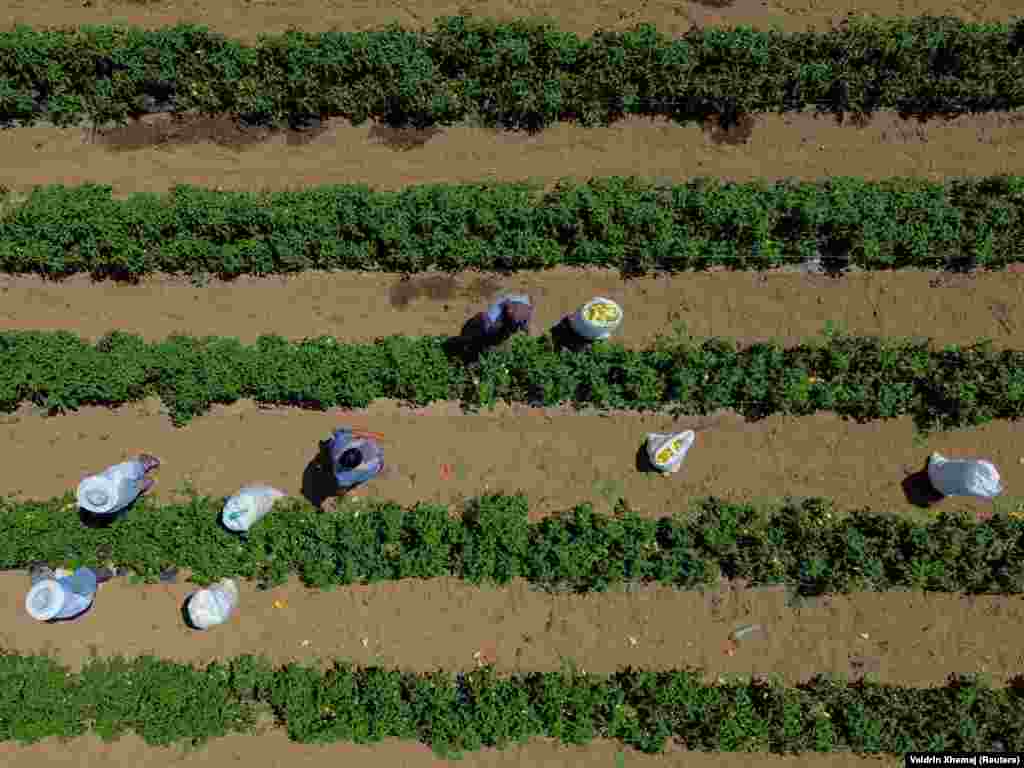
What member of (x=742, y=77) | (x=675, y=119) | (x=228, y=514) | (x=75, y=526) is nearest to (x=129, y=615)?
(x=75, y=526)

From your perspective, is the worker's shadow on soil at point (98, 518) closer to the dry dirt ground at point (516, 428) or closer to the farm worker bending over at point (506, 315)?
the dry dirt ground at point (516, 428)

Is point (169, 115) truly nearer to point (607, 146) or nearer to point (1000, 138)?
point (607, 146)

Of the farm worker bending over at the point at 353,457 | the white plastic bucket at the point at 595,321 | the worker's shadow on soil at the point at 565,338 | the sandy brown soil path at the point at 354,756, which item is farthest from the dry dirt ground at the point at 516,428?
the farm worker bending over at the point at 353,457

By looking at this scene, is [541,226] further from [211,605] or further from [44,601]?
[44,601]

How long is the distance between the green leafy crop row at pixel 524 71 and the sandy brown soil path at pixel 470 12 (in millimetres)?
249

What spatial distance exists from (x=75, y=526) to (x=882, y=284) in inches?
383

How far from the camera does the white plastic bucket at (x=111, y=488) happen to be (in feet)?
23.6

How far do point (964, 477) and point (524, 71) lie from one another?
262 inches

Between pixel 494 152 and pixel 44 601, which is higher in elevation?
pixel 494 152

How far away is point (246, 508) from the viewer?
7.62 metres

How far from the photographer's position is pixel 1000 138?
8.16 m

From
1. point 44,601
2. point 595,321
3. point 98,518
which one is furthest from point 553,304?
point 44,601

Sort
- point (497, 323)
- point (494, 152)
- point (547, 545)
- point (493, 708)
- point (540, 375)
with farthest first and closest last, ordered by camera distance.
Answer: point (494, 152), point (540, 375), point (547, 545), point (493, 708), point (497, 323)

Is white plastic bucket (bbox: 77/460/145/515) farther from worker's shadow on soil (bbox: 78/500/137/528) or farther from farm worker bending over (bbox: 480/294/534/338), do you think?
farm worker bending over (bbox: 480/294/534/338)
